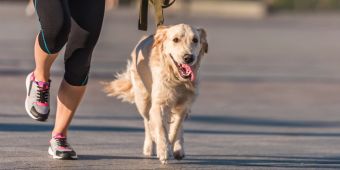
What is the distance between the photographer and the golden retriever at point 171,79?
314 inches

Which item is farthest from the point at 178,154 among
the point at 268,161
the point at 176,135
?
the point at 268,161

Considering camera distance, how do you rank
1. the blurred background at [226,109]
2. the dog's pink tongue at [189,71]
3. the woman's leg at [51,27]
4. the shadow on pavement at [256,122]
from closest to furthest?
the woman's leg at [51,27]
the dog's pink tongue at [189,71]
the blurred background at [226,109]
the shadow on pavement at [256,122]

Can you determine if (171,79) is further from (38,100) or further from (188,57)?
(38,100)

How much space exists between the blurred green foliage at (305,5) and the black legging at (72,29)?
51.6 metres

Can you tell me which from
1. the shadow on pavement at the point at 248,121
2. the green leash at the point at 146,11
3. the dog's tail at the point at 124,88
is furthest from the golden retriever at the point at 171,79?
the shadow on pavement at the point at 248,121

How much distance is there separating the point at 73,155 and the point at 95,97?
6764mm

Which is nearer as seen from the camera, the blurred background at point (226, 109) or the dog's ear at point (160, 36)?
the dog's ear at point (160, 36)

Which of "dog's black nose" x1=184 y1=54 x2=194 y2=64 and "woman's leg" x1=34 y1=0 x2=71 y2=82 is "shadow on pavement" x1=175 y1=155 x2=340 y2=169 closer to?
"dog's black nose" x1=184 y1=54 x2=194 y2=64

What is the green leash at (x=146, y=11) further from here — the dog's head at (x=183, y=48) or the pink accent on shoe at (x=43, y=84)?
the pink accent on shoe at (x=43, y=84)

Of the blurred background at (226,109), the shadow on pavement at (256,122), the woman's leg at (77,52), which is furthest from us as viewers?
the shadow on pavement at (256,122)

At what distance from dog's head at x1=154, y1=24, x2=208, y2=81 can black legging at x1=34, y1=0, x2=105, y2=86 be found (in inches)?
27.2

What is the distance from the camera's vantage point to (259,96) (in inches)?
628

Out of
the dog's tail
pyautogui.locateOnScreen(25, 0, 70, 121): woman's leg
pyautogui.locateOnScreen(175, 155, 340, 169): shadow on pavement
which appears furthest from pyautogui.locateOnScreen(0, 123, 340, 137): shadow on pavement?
pyautogui.locateOnScreen(175, 155, 340, 169): shadow on pavement

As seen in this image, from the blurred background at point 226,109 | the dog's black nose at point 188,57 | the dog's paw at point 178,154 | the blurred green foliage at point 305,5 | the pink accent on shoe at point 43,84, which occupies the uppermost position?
the dog's black nose at point 188,57
